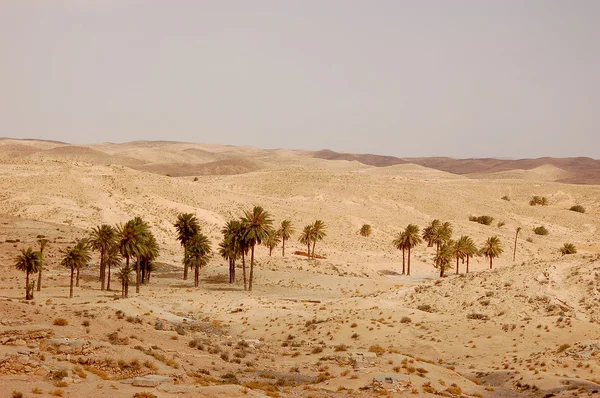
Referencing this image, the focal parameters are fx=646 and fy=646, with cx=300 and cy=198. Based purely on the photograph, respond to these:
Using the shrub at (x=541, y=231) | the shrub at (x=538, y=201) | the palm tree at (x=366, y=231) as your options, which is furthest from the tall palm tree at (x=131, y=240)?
the shrub at (x=538, y=201)

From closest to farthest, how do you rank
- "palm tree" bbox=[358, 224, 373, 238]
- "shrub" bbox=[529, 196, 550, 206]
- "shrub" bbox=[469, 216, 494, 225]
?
"palm tree" bbox=[358, 224, 373, 238]
"shrub" bbox=[469, 216, 494, 225]
"shrub" bbox=[529, 196, 550, 206]

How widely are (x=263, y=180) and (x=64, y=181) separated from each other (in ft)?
206

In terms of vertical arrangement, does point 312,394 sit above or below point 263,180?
below

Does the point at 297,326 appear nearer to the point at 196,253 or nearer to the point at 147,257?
the point at 196,253

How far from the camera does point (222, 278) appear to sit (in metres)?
80.9

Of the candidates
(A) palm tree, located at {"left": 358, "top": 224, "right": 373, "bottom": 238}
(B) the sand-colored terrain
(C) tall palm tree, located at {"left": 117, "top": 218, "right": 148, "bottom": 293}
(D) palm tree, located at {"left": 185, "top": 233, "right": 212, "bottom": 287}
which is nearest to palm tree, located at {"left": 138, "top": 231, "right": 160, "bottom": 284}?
(C) tall palm tree, located at {"left": 117, "top": 218, "right": 148, "bottom": 293}

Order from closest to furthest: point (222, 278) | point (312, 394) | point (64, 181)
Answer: point (312, 394) < point (222, 278) < point (64, 181)

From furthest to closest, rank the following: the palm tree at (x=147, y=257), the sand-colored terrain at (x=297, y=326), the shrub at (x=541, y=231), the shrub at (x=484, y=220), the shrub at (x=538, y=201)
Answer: the shrub at (x=538, y=201), the shrub at (x=484, y=220), the shrub at (x=541, y=231), the palm tree at (x=147, y=257), the sand-colored terrain at (x=297, y=326)

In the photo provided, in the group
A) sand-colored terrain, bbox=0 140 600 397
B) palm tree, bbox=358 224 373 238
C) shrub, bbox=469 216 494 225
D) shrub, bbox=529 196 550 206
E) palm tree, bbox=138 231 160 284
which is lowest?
sand-colored terrain, bbox=0 140 600 397

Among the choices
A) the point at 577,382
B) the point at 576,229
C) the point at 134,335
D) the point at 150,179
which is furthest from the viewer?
the point at 576,229

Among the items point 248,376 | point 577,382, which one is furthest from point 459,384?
point 248,376

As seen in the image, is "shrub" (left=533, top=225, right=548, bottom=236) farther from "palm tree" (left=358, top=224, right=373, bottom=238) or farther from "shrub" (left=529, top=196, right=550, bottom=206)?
"palm tree" (left=358, top=224, right=373, bottom=238)

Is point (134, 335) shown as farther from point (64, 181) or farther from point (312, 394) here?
point (64, 181)

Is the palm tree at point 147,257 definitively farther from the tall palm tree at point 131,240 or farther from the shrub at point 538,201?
the shrub at point 538,201
